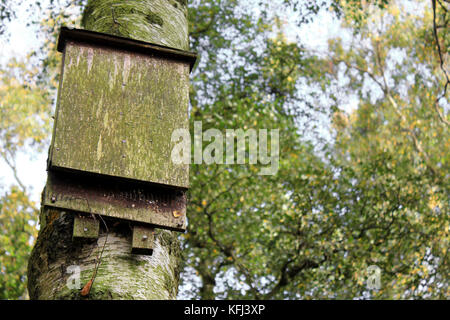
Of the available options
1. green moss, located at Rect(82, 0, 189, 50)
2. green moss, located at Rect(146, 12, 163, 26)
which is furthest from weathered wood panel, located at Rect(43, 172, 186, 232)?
green moss, located at Rect(146, 12, 163, 26)

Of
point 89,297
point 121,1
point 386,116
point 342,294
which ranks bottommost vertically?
point 89,297

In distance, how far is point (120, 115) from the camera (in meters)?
2.33

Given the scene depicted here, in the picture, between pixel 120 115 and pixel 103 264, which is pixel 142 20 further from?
pixel 103 264

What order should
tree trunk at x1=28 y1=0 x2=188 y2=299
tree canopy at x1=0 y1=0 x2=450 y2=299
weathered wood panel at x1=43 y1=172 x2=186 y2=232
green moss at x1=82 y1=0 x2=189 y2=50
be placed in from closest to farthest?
tree trunk at x1=28 y1=0 x2=188 y2=299, weathered wood panel at x1=43 y1=172 x2=186 y2=232, green moss at x1=82 y1=0 x2=189 y2=50, tree canopy at x1=0 y1=0 x2=450 y2=299

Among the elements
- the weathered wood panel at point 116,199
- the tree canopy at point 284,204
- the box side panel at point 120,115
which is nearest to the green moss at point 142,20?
the box side panel at point 120,115

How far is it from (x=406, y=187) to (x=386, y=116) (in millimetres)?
6493

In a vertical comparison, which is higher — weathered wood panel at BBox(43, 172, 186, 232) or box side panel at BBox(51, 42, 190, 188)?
box side panel at BBox(51, 42, 190, 188)

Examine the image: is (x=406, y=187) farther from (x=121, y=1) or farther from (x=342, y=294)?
(x=121, y=1)

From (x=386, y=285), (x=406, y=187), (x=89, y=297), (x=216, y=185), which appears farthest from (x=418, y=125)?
(x=89, y=297)

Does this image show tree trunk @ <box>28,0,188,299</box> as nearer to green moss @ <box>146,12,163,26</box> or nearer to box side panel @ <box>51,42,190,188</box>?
box side panel @ <box>51,42,190,188</box>

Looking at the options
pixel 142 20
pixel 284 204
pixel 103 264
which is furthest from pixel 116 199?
pixel 284 204

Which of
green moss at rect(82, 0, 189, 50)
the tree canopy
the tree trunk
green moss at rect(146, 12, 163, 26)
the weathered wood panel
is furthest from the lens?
the tree canopy

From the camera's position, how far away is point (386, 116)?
1528cm

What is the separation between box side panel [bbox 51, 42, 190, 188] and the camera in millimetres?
2217
